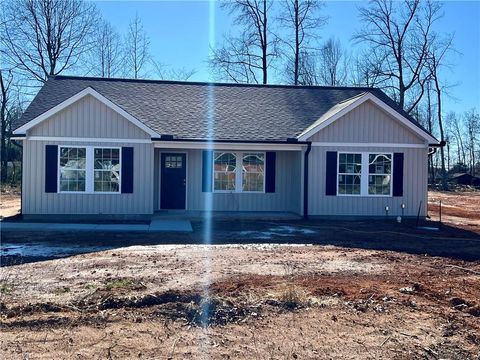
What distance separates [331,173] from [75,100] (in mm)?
8340

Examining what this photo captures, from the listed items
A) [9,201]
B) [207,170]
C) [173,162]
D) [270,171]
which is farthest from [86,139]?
[9,201]

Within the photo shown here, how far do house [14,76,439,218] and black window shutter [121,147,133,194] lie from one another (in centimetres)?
3

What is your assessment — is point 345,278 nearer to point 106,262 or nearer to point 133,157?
point 106,262

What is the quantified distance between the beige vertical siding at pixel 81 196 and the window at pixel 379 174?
23.6 feet

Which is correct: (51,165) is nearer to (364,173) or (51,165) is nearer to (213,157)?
(213,157)

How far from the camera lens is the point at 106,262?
28.7 feet

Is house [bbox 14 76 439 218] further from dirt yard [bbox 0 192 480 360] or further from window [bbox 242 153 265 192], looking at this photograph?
dirt yard [bbox 0 192 480 360]

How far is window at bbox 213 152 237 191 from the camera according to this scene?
17.4 metres

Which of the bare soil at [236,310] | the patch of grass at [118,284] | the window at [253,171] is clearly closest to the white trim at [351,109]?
the window at [253,171]

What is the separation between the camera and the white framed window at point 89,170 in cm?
1551

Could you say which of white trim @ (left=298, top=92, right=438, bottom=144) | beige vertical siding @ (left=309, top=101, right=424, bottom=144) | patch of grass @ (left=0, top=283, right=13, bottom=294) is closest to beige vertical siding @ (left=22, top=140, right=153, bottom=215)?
white trim @ (left=298, top=92, right=438, bottom=144)

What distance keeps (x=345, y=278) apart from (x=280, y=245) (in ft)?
11.7

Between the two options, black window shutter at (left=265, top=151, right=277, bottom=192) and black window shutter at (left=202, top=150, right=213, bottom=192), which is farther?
black window shutter at (left=265, top=151, right=277, bottom=192)

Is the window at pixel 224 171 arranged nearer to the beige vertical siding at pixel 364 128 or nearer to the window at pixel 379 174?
the beige vertical siding at pixel 364 128
